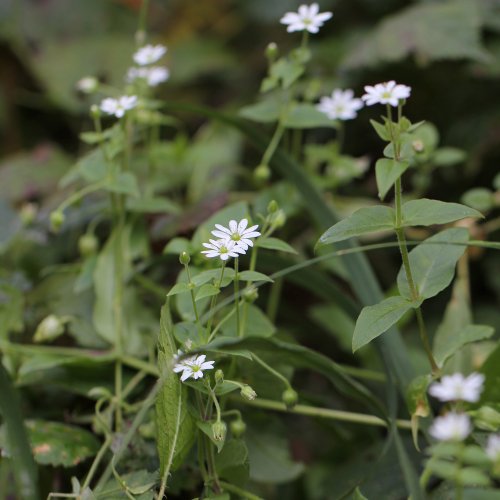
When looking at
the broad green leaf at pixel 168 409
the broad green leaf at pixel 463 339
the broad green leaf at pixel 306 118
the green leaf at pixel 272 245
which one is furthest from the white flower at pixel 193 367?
the broad green leaf at pixel 306 118

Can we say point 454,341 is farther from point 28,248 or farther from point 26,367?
point 28,248

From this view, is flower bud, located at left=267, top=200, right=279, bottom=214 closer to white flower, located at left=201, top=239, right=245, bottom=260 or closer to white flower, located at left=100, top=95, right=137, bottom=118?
white flower, located at left=201, top=239, right=245, bottom=260

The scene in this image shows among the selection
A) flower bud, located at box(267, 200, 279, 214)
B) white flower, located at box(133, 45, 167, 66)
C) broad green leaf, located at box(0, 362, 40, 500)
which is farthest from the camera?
white flower, located at box(133, 45, 167, 66)

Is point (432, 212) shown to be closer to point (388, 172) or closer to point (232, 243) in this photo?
point (388, 172)

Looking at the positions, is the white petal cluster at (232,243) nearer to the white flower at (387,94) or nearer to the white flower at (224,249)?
the white flower at (224,249)

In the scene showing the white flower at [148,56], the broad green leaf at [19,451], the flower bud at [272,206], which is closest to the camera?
the broad green leaf at [19,451]

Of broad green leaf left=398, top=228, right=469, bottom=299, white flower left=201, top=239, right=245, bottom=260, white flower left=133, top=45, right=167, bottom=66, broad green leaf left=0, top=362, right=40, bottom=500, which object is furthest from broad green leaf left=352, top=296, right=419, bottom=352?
white flower left=133, top=45, right=167, bottom=66
